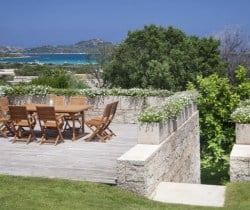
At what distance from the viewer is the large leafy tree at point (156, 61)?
29812 millimetres

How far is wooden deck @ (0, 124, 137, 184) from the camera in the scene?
708 cm

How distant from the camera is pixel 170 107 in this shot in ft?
29.0

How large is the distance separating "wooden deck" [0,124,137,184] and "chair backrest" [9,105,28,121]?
52 centimetres

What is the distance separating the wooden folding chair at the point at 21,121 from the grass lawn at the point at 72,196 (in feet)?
8.72

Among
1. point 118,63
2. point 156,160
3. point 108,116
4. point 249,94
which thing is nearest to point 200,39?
point 118,63

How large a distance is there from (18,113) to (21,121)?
40 cm

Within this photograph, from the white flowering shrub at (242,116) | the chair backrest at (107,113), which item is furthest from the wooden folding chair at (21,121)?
the white flowering shrub at (242,116)

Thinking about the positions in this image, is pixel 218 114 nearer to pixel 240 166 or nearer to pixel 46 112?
pixel 46 112

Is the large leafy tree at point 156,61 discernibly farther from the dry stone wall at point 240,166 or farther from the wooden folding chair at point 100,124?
the dry stone wall at point 240,166

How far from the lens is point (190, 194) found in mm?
6773

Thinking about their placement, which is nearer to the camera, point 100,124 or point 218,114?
point 100,124

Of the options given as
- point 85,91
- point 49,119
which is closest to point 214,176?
point 85,91

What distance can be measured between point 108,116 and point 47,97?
3648 mm

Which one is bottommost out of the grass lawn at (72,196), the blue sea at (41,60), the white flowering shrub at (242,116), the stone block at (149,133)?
the blue sea at (41,60)
